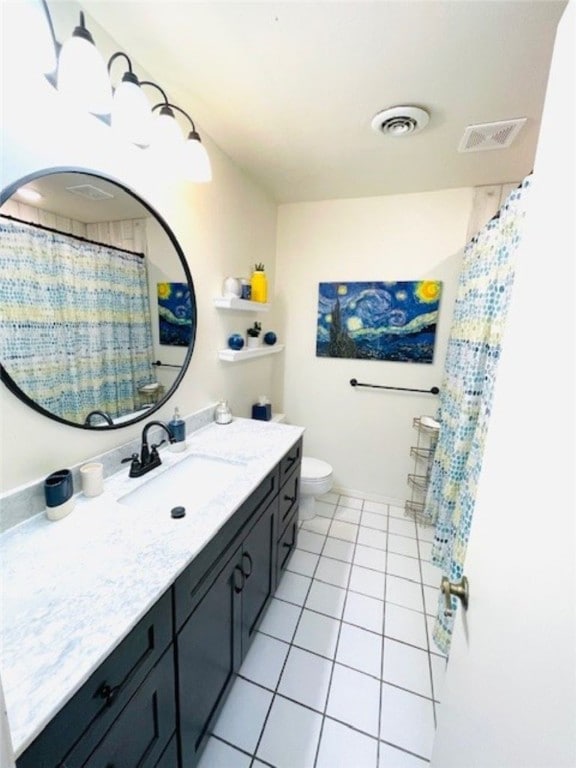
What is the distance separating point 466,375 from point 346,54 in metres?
1.38

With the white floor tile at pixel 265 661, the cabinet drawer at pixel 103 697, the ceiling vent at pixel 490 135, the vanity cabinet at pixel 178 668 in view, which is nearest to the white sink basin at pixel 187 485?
the vanity cabinet at pixel 178 668

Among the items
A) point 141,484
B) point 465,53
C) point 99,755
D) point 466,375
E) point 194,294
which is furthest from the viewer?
point 194,294

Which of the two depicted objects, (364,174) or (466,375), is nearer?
(466,375)

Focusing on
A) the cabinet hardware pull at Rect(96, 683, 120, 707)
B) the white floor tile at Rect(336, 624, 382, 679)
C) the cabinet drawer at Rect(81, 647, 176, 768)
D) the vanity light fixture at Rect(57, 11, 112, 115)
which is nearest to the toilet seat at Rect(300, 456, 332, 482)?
the white floor tile at Rect(336, 624, 382, 679)

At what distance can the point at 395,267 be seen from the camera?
2.37 metres

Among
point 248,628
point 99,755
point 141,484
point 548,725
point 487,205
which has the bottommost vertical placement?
point 248,628

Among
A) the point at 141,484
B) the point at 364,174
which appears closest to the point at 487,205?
the point at 364,174

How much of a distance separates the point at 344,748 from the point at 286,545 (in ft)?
2.75

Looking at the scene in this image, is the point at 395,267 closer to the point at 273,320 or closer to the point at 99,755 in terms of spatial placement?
the point at 273,320

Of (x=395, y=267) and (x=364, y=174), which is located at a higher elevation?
(x=364, y=174)

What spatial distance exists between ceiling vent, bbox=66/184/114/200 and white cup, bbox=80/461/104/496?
0.94 metres

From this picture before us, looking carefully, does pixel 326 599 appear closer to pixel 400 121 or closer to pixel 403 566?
pixel 403 566

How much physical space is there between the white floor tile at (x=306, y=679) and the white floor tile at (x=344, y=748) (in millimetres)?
79

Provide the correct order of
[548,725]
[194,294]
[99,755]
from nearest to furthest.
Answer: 1. [548,725]
2. [99,755]
3. [194,294]
